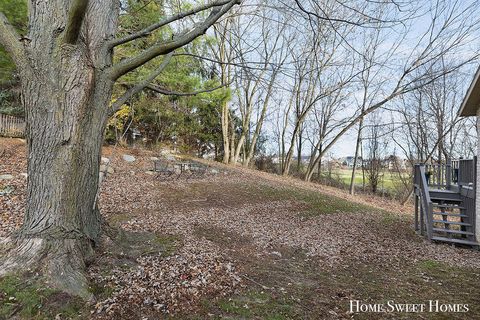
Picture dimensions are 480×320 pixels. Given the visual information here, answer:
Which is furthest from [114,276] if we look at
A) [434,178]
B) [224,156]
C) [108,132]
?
[224,156]

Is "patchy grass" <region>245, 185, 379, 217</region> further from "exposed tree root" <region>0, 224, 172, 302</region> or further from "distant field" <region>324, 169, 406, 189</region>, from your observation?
"distant field" <region>324, 169, 406, 189</region>

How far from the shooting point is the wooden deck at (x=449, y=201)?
259 inches

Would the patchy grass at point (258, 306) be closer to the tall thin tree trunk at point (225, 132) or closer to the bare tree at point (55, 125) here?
the bare tree at point (55, 125)

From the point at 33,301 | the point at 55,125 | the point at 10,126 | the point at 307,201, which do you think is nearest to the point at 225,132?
the point at 307,201

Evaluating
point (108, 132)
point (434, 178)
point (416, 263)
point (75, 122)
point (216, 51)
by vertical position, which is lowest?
point (416, 263)

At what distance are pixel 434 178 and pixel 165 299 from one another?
A: 31.5 feet

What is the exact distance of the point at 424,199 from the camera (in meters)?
7.01

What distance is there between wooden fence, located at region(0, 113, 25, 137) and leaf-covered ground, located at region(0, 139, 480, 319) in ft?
9.37

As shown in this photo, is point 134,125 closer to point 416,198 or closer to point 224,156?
point 224,156

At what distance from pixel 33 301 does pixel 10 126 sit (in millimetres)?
11017

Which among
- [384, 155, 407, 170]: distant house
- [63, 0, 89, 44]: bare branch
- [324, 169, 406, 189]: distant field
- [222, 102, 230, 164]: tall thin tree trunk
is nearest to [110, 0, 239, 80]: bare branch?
[63, 0, 89, 44]: bare branch

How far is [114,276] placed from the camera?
2930 millimetres

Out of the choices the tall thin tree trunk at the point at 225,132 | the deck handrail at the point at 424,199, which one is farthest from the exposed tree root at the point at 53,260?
the tall thin tree trunk at the point at 225,132

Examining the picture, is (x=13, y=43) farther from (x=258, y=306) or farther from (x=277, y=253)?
(x=277, y=253)
